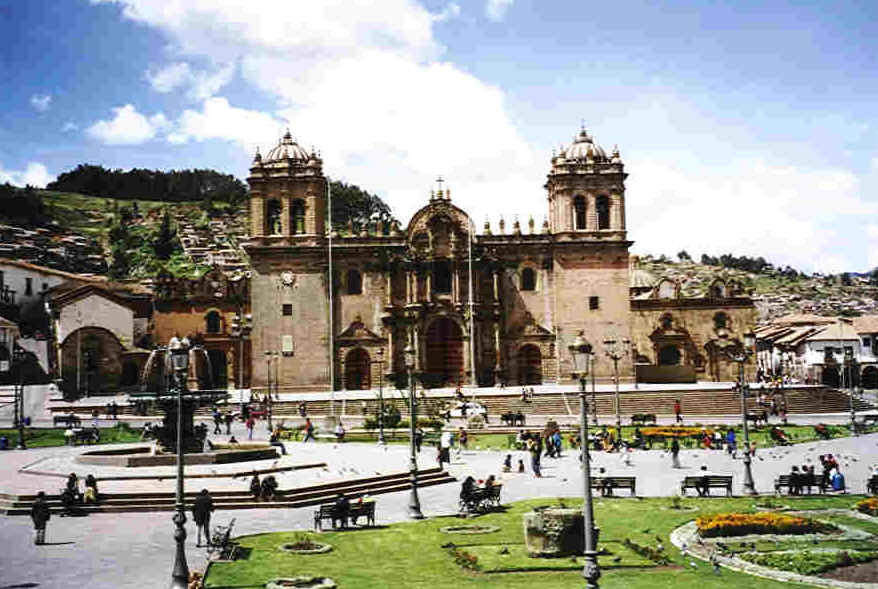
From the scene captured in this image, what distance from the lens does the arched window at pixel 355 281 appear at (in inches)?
2343

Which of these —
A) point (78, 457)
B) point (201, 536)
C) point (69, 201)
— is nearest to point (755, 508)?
point (201, 536)

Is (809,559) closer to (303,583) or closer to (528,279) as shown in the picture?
(303,583)

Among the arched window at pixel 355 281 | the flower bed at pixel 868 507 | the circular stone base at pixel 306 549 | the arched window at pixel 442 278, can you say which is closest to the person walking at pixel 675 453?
the flower bed at pixel 868 507

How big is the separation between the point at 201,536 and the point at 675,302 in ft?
171

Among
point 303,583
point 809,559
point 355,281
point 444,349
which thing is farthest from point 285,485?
point 355,281

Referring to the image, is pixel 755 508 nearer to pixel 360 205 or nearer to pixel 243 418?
pixel 243 418

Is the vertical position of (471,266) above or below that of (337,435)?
above

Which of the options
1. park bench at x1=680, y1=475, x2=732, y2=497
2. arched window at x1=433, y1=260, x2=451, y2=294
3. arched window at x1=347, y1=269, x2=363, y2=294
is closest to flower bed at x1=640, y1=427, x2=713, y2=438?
park bench at x1=680, y1=475, x2=732, y2=497

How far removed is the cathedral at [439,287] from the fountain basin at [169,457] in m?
27.6

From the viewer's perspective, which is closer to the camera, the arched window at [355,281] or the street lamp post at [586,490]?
the street lamp post at [586,490]

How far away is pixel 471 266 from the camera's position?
5831 cm

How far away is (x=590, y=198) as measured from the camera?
59.9m

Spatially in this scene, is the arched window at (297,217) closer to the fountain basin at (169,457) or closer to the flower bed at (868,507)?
the fountain basin at (169,457)

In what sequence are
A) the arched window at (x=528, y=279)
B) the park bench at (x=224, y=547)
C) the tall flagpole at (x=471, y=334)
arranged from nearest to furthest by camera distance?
the park bench at (x=224, y=547) → the tall flagpole at (x=471, y=334) → the arched window at (x=528, y=279)
